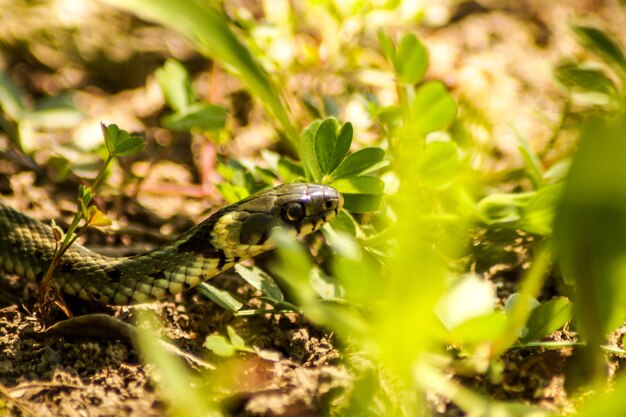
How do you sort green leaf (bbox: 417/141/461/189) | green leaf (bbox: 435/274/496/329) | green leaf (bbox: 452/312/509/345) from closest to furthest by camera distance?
green leaf (bbox: 452/312/509/345) → green leaf (bbox: 435/274/496/329) → green leaf (bbox: 417/141/461/189)

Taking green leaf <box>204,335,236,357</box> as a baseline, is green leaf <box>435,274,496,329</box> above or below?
above


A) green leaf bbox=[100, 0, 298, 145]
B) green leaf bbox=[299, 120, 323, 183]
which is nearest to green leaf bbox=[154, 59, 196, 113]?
green leaf bbox=[299, 120, 323, 183]

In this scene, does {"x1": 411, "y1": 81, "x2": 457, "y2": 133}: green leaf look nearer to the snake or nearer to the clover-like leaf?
the snake

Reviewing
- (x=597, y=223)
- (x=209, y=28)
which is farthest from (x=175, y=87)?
(x=597, y=223)

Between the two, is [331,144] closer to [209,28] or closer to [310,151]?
[310,151]

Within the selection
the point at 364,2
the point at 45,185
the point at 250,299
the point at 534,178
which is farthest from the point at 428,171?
the point at 45,185

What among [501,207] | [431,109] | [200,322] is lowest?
[200,322]
